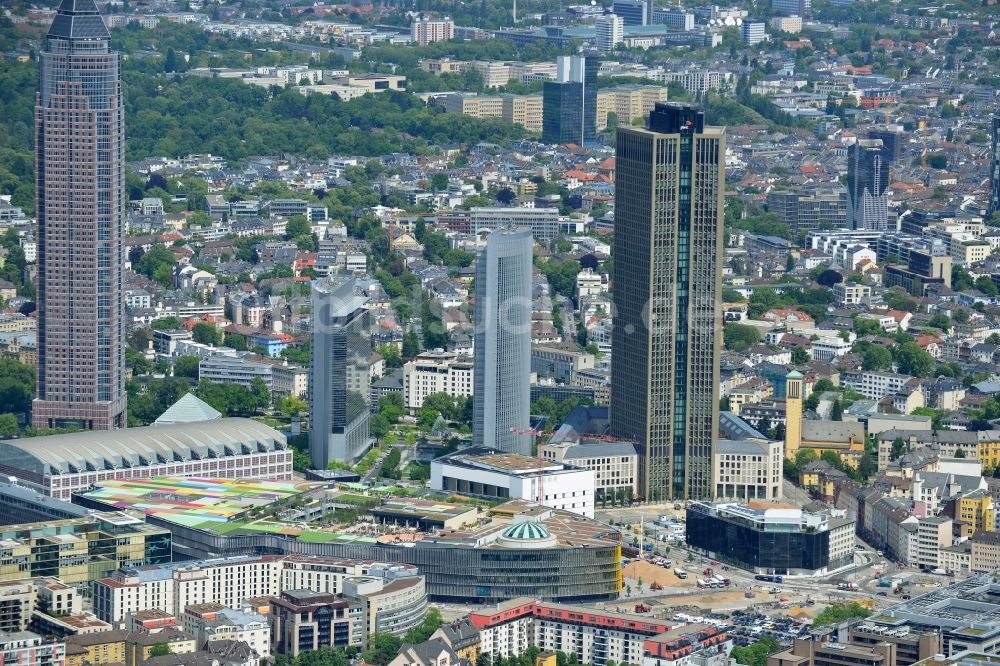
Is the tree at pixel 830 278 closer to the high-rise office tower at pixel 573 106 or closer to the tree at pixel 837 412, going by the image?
the tree at pixel 837 412

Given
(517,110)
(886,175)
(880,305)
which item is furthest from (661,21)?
(880,305)

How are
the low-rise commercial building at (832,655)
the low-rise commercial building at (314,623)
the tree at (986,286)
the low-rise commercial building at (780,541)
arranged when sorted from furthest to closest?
1. the tree at (986,286)
2. the low-rise commercial building at (780,541)
3. the low-rise commercial building at (314,623)
4. the low-rise commercial building at (832,655)

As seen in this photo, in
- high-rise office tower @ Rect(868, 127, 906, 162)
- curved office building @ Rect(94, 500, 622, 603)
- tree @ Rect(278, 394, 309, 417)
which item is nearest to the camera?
curved office building @ Rect(94, 500, 622, 603)

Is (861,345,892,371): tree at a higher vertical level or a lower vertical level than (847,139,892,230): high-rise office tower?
lower

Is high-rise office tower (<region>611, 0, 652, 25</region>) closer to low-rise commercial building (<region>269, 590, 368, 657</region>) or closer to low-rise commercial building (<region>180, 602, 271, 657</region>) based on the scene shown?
low-rise commercial building (<region>269, 590, 368, 657</region>)

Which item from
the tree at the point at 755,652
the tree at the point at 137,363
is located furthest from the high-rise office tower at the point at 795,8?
the tree at the point at 755,652

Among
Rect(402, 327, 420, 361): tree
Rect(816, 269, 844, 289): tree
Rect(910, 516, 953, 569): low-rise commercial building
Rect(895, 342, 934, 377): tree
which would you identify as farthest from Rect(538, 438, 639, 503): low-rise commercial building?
Rect(816, 269, 844, 289): tree
